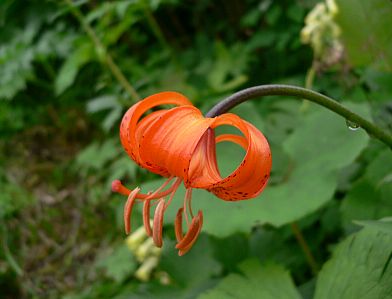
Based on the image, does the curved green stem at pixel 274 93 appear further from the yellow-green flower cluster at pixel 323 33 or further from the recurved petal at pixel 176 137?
Result: the yellow-green flower cluster at pixel 323 33

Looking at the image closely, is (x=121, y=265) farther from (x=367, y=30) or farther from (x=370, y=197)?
(x=367, y=30)

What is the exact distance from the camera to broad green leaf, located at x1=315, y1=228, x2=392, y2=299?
3.15ft

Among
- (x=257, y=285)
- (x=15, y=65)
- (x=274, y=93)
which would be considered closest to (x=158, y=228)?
(x=274, y=93)

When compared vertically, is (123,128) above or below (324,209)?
above

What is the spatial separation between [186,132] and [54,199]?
2506mm

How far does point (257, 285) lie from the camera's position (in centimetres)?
119

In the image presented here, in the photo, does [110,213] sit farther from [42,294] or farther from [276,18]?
[276,18]

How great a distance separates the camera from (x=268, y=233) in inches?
63.4

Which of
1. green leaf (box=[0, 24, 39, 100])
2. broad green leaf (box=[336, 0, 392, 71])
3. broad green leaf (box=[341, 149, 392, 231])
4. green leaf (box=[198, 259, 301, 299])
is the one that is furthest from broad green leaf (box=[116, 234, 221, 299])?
green leaf (box=[0, 24, 39, 100])

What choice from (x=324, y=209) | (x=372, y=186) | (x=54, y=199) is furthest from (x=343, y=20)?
(x=54, y=199)

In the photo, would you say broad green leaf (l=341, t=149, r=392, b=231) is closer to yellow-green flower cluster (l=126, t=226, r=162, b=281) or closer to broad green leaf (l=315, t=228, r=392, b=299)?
broad green leaf (l=315, t=228, r=392, b=299)

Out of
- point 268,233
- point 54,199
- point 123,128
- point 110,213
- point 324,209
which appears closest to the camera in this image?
point 123,128

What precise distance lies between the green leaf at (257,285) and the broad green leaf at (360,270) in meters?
0.09

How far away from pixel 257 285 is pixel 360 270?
0.83 feet
